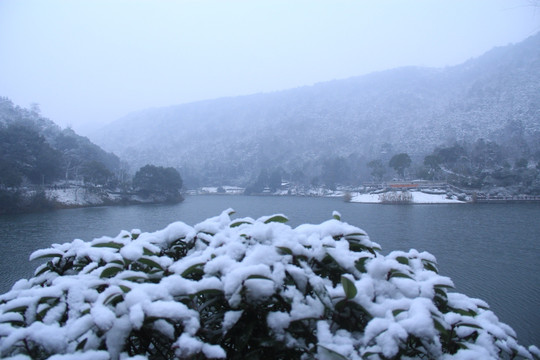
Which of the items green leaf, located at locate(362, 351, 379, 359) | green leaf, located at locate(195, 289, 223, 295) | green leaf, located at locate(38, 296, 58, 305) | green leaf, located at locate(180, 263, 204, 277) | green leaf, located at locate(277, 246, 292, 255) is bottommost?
green leaf, located at locate(362, 351, 379, 359)

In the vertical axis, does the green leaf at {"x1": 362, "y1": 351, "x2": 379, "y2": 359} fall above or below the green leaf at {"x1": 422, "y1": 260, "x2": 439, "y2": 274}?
below

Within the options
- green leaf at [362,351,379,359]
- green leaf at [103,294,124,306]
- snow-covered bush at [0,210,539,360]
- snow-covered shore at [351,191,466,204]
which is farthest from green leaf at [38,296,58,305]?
snow-covered shore at [351,191,466,204]

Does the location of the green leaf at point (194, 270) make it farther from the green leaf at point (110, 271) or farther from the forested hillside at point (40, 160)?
the forested hillside at point (40, 160)

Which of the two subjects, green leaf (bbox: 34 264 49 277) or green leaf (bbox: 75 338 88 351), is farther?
green leaf (bbox: 34 264 49 277)

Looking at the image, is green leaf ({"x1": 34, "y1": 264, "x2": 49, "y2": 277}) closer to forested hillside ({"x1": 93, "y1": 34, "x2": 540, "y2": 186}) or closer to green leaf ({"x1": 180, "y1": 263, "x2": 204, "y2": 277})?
green leaf ({"x1": 180, "y1": 263, "x2": 204, "y2": 277})

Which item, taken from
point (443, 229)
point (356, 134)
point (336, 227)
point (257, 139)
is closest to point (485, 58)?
point (356, 134)

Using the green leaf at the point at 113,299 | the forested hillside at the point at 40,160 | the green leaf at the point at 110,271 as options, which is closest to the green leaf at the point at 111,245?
the green leaf at the point at 110,271

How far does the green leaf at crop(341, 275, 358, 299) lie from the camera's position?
95 centimetres

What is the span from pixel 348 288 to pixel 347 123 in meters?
101

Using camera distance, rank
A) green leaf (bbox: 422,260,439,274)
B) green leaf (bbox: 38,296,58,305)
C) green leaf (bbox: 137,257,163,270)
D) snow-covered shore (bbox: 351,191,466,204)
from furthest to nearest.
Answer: snow-covered shore (bbox: 351,191,466,204) → green leaf (bbox: 422,260,439,274) → green leaf (bbox: 137,257,163,270) → green leaf (bbox: 38,296,58,305)

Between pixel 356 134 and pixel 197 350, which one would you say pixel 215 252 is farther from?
pixel 356 134

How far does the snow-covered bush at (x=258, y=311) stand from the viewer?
86 cm

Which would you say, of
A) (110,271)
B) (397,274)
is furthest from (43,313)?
(397,274)

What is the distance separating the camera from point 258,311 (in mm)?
992
